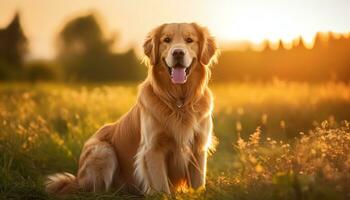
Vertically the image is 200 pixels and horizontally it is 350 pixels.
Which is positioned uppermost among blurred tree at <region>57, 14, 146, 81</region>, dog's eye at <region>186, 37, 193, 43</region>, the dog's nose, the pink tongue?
dog's eye at <region>186, 37, 193, 43</region>

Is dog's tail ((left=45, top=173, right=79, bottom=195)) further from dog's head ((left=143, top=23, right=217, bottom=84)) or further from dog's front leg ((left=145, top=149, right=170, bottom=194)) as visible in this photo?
dog's head ((left=143, top=23, right=217, bottom=84))

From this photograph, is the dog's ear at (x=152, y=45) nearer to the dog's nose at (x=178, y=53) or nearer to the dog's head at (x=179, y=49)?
the dog's head at (x=179, y=49)

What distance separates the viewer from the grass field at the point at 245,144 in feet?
13.6

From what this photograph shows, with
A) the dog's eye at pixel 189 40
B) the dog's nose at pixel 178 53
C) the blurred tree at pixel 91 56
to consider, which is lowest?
the blurred tree at pixel 91 56

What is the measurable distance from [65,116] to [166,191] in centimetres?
435

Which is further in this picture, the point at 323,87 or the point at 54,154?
the point at 323,87

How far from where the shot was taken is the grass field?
4.16m

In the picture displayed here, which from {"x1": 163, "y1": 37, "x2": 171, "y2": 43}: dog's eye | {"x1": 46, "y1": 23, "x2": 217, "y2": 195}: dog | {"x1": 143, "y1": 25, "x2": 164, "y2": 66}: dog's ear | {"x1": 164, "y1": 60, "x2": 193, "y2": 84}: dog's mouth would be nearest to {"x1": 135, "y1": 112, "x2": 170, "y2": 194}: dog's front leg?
{"x1": 46, "y1": 23, "x2": 217, "y2": 195}: dog

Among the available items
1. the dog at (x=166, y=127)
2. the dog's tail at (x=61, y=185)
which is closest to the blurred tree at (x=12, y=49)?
the dog's tail at (x=61, y=185)

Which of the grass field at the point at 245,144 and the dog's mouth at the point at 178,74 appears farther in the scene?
the dog's mouth at the point at 178,74

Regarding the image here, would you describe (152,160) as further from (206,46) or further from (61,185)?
(206,46)

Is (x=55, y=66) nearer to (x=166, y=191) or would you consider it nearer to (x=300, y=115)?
(x=300, y=115)

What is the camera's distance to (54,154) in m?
7.35

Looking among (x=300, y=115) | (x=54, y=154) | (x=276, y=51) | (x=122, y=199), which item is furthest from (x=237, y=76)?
(x=122, y=199)
